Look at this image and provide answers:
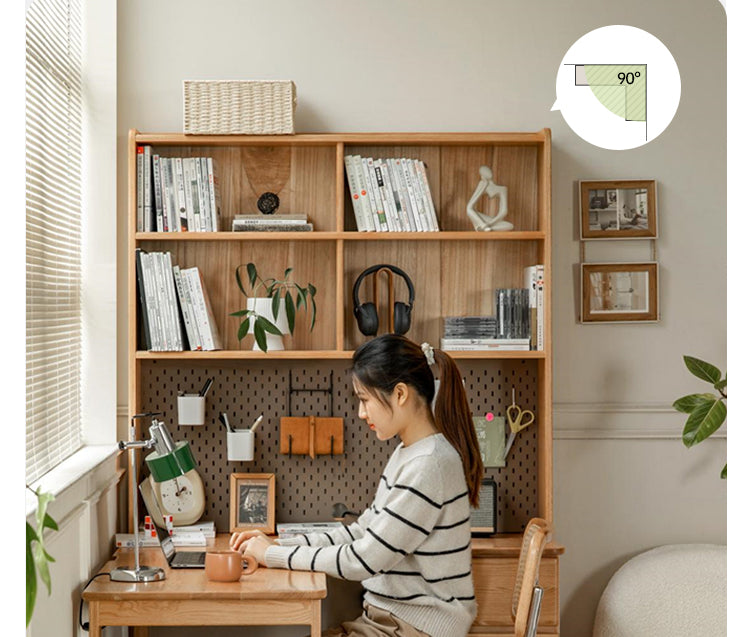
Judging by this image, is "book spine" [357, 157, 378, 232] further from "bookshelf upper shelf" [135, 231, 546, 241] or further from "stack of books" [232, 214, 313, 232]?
"stack of books" [232, 214, 313, 232]

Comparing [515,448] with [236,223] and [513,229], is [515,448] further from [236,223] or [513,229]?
[236,223]

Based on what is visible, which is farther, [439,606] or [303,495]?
[303,495]

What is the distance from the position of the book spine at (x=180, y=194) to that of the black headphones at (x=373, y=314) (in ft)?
1.98

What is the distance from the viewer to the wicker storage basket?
2.88 metres

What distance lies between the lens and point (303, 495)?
120 inches

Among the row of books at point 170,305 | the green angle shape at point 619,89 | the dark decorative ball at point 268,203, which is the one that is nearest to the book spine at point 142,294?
the row of books at point 170,305

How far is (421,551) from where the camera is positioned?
2.38 meters

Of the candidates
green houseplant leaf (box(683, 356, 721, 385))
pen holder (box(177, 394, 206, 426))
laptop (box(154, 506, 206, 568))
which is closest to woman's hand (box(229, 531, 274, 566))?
laptop (box(154, 506, 206, 568))

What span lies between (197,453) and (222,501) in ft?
0.61

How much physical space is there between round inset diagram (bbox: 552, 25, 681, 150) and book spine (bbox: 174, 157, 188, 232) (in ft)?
4.33

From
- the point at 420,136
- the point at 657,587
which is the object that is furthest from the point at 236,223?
the point at 657,587

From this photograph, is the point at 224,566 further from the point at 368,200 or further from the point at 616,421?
the point at 616,421
